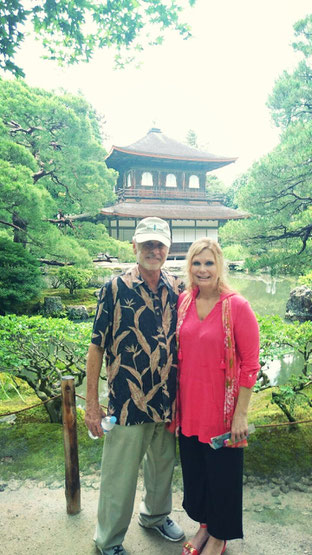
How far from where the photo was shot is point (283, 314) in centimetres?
988

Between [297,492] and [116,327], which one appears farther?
[297,492]

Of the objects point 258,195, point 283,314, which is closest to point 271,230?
point 258,195

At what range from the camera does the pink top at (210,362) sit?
59.6 inches

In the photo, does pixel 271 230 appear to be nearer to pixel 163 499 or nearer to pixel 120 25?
pixel 120 25

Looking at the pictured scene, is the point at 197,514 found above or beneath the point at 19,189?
beneath

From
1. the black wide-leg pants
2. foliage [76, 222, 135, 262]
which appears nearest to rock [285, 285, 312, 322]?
foliage [76, 222, 135, 262]

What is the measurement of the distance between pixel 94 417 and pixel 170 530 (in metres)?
0.75

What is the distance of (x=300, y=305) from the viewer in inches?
373

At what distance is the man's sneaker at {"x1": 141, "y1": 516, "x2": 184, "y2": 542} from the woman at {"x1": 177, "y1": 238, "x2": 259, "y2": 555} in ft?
0.49

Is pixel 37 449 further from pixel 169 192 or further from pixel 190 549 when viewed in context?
pixel 169 192

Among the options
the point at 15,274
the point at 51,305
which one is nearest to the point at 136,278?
the point at 15,274

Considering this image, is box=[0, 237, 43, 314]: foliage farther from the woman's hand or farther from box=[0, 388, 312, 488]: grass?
the woman's hand

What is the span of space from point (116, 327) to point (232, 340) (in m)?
0.52

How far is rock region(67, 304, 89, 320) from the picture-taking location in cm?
930
